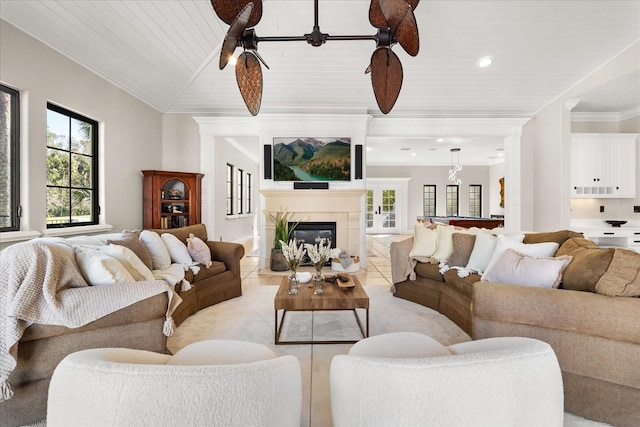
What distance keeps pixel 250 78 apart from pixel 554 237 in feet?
9.15

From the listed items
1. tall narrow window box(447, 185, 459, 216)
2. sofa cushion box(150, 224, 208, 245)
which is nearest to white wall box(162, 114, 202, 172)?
sofa cushion box(150, 224, 208, 245)

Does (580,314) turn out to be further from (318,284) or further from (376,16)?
(376,16)

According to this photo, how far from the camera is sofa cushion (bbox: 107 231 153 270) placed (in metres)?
2.65

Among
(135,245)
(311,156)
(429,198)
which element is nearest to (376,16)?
(135,245)

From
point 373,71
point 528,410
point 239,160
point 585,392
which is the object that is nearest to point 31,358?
point 528,410

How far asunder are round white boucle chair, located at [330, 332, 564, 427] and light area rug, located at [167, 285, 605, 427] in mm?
1098

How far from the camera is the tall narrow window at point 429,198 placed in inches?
430

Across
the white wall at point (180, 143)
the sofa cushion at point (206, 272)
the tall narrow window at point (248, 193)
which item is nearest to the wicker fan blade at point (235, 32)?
the sofa cushion at point (206, 272)

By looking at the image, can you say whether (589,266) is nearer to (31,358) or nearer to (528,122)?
(31,358)

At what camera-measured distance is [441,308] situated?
3.05 metres

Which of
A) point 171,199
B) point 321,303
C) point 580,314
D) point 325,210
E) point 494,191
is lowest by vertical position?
point 321,303

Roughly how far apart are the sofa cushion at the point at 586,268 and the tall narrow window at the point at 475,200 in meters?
9.44

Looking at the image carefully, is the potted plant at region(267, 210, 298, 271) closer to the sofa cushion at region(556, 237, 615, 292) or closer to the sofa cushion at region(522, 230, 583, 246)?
the sofa cushion at region(522, 230, 583, 246)

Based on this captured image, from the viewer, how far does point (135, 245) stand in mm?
2709
